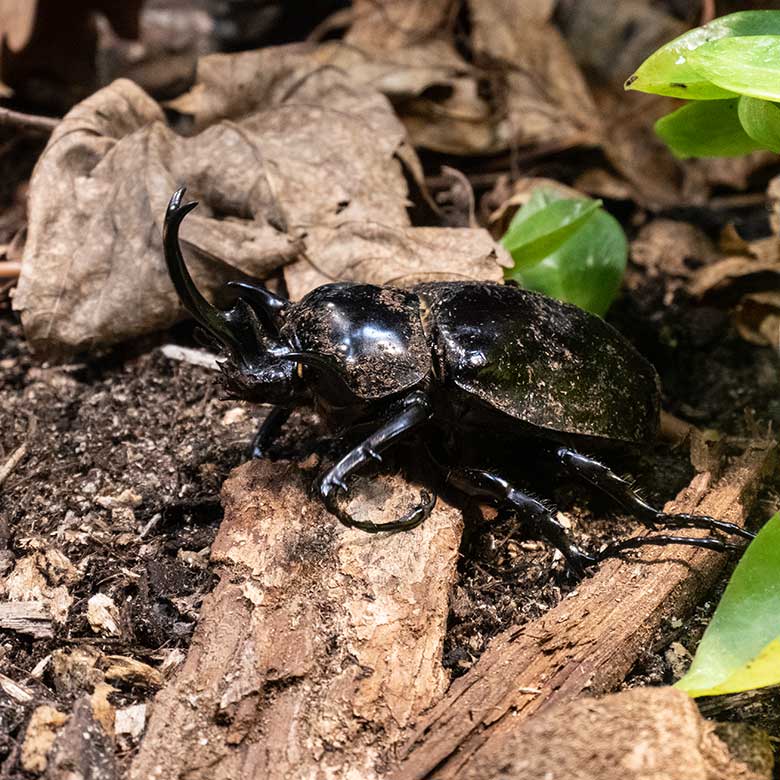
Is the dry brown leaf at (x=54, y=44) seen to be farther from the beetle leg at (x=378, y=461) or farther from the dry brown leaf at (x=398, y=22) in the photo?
the beetle leg at (x=378, y=461)

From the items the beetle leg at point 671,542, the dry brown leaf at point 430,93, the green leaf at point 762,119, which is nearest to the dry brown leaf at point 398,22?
the dry brown leaf at point 430,93

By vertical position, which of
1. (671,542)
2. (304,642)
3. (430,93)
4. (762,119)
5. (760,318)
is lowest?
(760,318)

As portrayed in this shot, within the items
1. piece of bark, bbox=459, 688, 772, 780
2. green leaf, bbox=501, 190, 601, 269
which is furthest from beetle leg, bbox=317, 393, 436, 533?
green leaf, bbox=501, 190, 601, 269

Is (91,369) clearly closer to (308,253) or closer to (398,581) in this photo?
(308,253)

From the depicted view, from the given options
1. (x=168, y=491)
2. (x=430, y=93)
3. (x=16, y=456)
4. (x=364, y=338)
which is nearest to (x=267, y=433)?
(x=168, y=491)

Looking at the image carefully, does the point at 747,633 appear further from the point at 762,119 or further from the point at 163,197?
the point at 163,197

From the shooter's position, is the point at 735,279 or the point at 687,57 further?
the point at 735,279

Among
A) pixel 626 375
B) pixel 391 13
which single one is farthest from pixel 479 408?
pixel 391 13
